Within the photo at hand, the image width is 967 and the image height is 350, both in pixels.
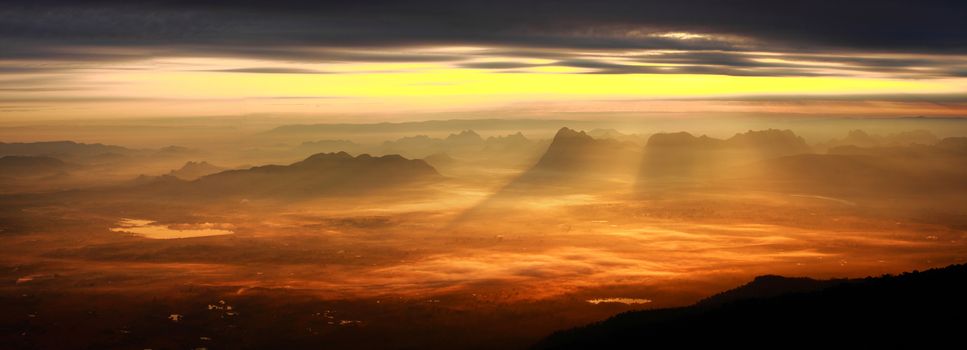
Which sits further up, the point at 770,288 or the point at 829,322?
the point at 770,288

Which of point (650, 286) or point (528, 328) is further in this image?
point (650, 286)

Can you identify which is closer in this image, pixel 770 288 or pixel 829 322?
pixel 829 322

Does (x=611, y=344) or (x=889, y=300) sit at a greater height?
(x=889, y=300)

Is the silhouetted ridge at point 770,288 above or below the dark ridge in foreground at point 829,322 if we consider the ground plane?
above

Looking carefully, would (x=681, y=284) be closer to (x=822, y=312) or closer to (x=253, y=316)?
(x=822, y=312)

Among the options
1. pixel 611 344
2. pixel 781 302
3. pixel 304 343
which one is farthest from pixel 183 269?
pixel 781 302

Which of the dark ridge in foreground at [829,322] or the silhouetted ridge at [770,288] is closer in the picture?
the dark ridge in foreground at [829,322]

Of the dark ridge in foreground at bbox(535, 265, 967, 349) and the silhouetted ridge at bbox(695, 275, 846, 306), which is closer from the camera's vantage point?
the dark ridge in foreground at bbox(535, 265, 967, 349)

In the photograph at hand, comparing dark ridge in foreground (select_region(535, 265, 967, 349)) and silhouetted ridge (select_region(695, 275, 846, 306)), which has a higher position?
silhouetted ridge (select_region(695, 275, 846, 306))
